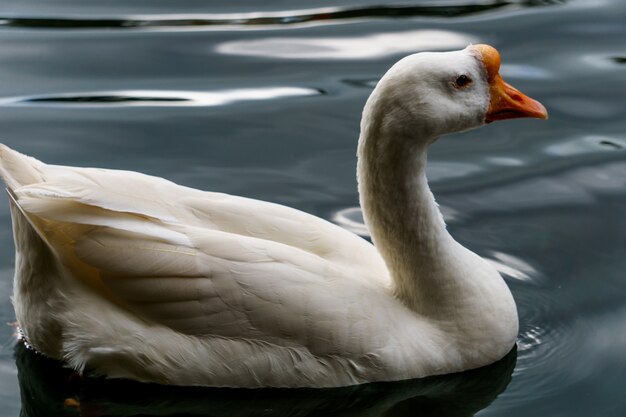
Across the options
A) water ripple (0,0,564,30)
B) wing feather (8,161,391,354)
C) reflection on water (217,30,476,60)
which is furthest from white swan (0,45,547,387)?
water ripple (0,0,564,30)

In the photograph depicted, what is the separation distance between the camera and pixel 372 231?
6480mm

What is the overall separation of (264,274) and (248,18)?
Result: 5273mm

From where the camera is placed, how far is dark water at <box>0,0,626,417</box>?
6418 mm

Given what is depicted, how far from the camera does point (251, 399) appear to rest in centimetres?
626

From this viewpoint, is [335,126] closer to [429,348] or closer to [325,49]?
[325,49]

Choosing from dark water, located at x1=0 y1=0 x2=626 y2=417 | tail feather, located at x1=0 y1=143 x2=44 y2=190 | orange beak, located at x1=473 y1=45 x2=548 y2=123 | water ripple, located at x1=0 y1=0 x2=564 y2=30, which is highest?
orange beak, located at x1=473 y1=45 x2=548 y2=123

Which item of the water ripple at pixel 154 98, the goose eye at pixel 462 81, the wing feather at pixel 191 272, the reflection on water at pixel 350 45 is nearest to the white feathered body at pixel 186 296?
the wing feather at pixel 191 272

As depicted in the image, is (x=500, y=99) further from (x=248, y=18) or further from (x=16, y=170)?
(x=248, y=18)

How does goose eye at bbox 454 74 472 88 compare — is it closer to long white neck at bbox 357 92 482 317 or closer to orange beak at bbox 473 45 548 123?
orange beak at bbox 473 45 548 123

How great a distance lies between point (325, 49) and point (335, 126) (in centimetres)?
139

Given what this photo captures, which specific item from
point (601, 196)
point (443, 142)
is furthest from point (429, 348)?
point (443, 142)

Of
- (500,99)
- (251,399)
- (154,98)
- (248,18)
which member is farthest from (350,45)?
(251,399)

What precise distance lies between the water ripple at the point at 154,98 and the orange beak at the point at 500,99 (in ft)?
11.5

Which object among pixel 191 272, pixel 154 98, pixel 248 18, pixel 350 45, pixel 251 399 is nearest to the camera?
pixel 191 272
